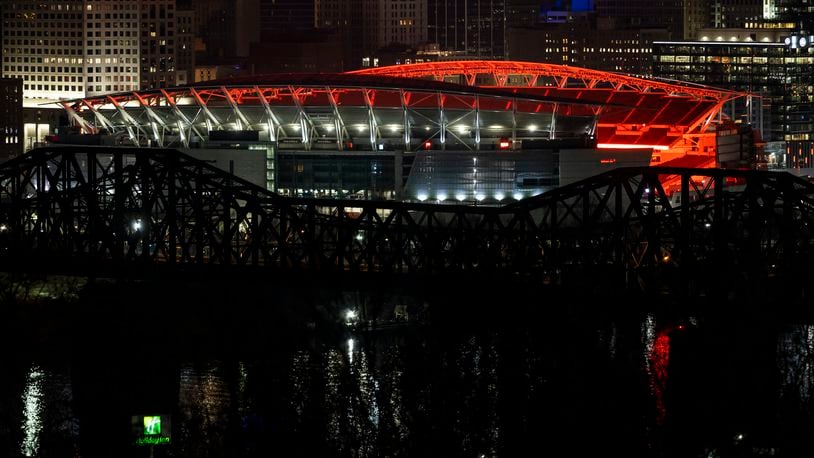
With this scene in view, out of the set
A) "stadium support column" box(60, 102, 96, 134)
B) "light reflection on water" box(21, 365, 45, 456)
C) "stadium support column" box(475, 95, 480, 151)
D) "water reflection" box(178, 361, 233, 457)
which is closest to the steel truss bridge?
"water reflection" box(178, 361, 233, 457)

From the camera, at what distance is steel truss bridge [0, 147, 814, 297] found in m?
84.1

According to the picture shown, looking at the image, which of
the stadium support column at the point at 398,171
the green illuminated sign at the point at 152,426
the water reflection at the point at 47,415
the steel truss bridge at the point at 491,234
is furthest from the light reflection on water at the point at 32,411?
the stadium support column at the point at 398,171

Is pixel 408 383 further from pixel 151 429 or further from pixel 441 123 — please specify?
pixel 441 123

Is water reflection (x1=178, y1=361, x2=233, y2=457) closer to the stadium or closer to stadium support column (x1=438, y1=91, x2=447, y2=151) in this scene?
the stadium

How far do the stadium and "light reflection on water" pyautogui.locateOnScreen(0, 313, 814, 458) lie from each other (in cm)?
4555

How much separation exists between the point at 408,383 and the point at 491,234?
8.35 meters

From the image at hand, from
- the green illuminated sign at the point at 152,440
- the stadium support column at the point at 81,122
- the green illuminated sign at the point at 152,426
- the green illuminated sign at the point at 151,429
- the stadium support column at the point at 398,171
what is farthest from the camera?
the stadium support column at the point at 81,122

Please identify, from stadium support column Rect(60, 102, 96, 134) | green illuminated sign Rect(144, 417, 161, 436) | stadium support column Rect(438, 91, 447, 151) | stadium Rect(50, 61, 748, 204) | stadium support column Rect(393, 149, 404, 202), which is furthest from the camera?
stadium support column Rect(60, 102, 96, 134)

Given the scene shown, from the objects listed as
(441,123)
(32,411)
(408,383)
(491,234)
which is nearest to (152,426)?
(32,411)

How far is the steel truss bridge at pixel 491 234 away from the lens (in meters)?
84.1

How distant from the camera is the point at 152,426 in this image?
3125 inches

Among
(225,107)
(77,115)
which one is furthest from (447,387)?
(77,115)

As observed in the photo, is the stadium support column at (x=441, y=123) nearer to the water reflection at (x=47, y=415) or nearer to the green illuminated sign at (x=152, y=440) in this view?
the water reflection at (x=47, y=415)

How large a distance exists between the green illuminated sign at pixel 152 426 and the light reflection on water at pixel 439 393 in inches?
33.1
